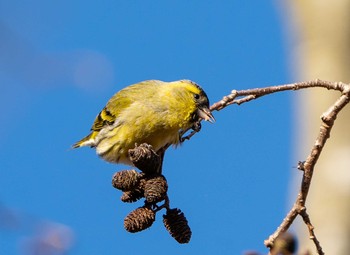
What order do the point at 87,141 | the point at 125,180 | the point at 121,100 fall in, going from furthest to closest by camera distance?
the point at 87,141, the point at 121,100, the point at 125,180

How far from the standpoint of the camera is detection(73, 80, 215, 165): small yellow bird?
347 cm

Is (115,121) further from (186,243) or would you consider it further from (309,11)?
(309,11)

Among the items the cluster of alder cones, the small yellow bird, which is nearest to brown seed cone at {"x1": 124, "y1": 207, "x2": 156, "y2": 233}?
the cluster of alder cones

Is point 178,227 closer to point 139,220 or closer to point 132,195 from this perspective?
point 139,220

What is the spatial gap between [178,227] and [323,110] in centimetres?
328

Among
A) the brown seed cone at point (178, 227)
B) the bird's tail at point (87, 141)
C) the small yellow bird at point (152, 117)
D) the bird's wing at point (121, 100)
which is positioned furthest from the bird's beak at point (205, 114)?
the brown seed cone at point (178, 227)

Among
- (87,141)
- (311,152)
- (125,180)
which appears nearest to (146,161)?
(125,180)

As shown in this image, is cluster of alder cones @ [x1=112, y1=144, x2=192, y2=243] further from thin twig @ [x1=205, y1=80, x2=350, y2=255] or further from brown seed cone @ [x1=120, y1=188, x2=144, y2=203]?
thin twig @ [x1=205, y1=80, x2=350, y2=255]

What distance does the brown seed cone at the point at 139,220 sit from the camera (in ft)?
7.31

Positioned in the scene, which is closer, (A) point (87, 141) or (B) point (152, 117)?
(B) point (152, 117)

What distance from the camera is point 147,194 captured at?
90.0 inches

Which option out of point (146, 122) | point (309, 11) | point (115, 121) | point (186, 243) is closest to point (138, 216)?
point (186, 243)

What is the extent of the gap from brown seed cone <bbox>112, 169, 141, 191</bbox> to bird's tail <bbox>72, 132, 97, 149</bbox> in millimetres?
1731

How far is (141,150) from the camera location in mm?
2471
